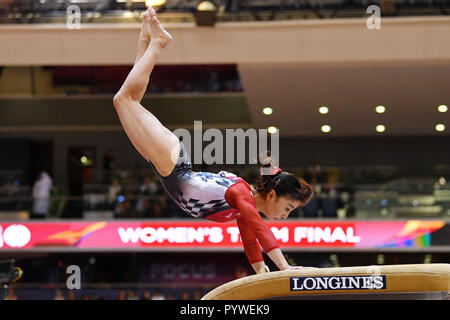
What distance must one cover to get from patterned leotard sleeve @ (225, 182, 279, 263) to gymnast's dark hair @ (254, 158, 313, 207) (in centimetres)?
14

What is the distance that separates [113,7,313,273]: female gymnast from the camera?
370 cm

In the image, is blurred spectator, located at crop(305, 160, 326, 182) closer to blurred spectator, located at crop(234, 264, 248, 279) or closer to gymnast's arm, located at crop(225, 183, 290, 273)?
blurred spectator, located at crop(234, 264, 248, 279)

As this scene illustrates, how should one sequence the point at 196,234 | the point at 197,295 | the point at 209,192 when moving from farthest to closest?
the point at 196,234, the point at 197,295, the point at 209,192

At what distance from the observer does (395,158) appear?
1716 centimetres

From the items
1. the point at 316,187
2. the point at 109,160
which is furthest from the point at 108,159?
the point at 316,187

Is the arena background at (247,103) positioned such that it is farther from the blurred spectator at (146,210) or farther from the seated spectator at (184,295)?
the seated spectator at (184,295)

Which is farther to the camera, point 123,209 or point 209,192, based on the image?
point 123,209

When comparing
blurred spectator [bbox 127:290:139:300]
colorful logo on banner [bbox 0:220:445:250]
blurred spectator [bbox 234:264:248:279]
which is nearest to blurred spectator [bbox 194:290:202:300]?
blurred spectator [bbox 127:290:139:300]

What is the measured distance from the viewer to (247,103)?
50.1ft

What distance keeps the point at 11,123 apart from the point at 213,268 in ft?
20.7

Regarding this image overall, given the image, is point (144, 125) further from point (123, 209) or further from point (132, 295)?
point (123, 209)

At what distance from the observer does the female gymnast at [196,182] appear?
3.70 m

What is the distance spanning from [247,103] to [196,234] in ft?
10.7
